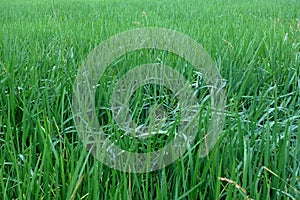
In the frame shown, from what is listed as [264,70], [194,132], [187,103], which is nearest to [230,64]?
[264,70]

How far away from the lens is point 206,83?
1256 mm

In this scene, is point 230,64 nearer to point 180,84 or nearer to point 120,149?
point 180,84

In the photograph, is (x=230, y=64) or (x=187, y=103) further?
(x=230, y=64)

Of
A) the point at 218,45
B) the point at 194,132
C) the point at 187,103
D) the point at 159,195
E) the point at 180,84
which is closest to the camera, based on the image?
the point at 159,195

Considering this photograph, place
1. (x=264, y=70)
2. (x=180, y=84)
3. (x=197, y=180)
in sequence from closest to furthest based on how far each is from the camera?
(x=197, y=180) → (x=180, y=84) → (x=264, y=70)

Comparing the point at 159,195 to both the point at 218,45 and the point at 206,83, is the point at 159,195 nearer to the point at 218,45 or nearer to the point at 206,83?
the point at 206,83

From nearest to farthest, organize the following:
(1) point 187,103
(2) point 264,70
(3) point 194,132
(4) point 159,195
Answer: (4) point 159,195 → (3) point 194,132 → (1) point 187,103 → (2) point 264,70

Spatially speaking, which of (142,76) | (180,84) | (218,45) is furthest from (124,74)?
(218,45)

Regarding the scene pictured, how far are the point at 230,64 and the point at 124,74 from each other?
0.37m

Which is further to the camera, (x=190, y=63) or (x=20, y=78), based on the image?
(x=190, y=63)

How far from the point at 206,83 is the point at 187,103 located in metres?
0.17

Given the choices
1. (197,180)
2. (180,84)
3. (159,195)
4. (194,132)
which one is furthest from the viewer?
(180,84)

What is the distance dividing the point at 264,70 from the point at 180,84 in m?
0.33

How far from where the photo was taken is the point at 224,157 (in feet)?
2.56
